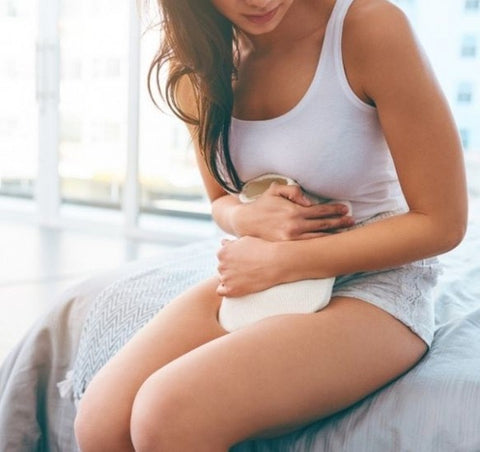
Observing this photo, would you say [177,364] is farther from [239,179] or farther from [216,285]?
[239,179]

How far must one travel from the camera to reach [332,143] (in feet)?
3.62

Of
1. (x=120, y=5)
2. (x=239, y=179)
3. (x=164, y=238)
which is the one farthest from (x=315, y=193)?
(x=120, y=5)

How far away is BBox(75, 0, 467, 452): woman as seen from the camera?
93 cm

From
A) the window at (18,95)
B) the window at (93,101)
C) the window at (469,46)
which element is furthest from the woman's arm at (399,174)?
the window at (18,95)

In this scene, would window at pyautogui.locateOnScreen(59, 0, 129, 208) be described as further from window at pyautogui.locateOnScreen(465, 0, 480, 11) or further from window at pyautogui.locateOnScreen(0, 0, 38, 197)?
window at pyautogui.locateOnScreen(465, 0, 480, 11)

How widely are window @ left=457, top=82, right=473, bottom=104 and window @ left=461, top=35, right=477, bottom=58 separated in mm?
155

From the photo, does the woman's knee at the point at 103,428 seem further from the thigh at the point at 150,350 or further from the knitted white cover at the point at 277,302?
the knitted white cover at the point at 277,302

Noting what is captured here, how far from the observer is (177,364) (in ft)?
3.11

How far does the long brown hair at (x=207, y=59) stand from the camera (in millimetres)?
1221

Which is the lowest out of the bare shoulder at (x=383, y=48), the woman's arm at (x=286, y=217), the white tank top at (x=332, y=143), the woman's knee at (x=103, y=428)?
the woman's knee at (x=103, y=428)

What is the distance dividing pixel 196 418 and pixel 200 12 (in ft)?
2.19

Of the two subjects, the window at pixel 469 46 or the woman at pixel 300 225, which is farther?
the window at pixel 469 46

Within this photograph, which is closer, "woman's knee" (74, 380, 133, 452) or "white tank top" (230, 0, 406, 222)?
"woman's knee" (74, 380, 133, 452)

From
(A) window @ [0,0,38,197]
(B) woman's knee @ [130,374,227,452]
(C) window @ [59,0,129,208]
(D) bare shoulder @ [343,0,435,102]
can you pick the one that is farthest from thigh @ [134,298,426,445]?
(A) window @ [0,0,38,197]
